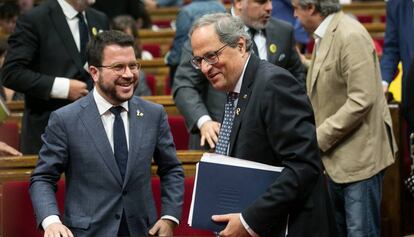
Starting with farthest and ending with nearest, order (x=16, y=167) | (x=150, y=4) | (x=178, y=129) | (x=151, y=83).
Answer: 1. (x=150, y=4)
2. (x=151, y=83)
3. (x=178, y=129)
4. (x=16, y=167)

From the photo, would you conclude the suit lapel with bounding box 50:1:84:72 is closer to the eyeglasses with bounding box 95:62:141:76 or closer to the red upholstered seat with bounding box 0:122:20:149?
the red upholstered seat with bounding box 0:122:20:149

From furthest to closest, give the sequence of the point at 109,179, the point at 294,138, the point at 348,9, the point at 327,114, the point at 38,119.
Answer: the point at 348,9 → the point at 38,119 → the point at 327,114 → the point at 109,179 → the point at 294,138

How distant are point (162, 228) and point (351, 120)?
107cm

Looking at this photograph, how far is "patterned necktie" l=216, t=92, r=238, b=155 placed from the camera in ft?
9.53

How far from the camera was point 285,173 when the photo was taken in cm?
268

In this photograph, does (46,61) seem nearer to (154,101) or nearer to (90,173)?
(154,101)

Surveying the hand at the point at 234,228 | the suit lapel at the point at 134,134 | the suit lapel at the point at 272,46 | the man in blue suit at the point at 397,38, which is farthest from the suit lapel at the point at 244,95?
the man in blue suit at the point at 397,38

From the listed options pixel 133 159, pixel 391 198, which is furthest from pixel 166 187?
pixel 391 198

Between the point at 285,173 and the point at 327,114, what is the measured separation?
1289 millimetres

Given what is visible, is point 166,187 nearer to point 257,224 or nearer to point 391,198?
point 257,224

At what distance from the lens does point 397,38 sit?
4.74 meters

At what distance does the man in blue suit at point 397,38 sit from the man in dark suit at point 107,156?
72.8 inches

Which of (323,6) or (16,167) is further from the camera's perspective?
(323,6)

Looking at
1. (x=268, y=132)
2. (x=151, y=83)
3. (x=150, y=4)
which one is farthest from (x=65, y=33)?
(x=150, y=4)
